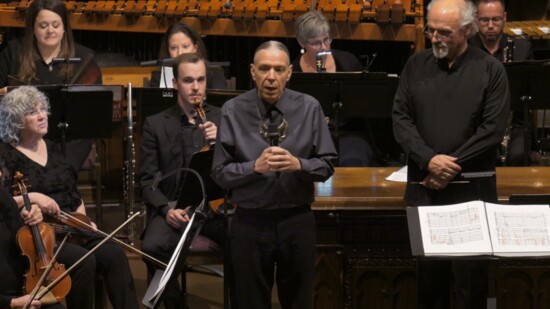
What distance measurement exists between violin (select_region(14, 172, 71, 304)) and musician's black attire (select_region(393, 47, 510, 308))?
67.1 inches

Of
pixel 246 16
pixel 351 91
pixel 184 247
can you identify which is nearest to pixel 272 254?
pixel 184 247

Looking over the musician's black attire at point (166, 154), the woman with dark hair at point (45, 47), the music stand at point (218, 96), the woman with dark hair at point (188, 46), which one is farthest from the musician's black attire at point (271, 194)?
the woman with dark hair at point (45, 47)

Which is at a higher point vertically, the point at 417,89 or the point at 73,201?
the point at 417,89

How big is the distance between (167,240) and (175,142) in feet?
1.87

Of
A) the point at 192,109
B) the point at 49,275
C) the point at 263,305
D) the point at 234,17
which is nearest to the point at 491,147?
the point at 263,305

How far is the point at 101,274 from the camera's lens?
207 inches

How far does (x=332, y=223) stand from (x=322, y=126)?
2.25 ft

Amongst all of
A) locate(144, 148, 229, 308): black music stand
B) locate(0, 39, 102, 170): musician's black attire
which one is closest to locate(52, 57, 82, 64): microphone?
locate(0, 39, 102, 170): musician's black attire

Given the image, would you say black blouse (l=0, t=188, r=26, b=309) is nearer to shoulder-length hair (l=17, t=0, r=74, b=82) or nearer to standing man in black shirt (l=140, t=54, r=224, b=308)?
standing man in black shirt (l=140, t=54, r=224, b=308)

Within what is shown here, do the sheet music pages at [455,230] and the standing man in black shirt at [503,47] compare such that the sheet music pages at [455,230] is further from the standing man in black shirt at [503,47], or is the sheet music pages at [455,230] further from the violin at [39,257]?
the standing man in black shirt at [503,47]

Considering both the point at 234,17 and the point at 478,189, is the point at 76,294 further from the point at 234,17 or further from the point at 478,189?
the point at 234,17

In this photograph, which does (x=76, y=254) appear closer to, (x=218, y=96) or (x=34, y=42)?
(x=218, y=96)

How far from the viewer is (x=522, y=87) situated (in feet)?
20.6

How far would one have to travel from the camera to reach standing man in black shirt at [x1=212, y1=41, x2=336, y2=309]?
14.3 feet
